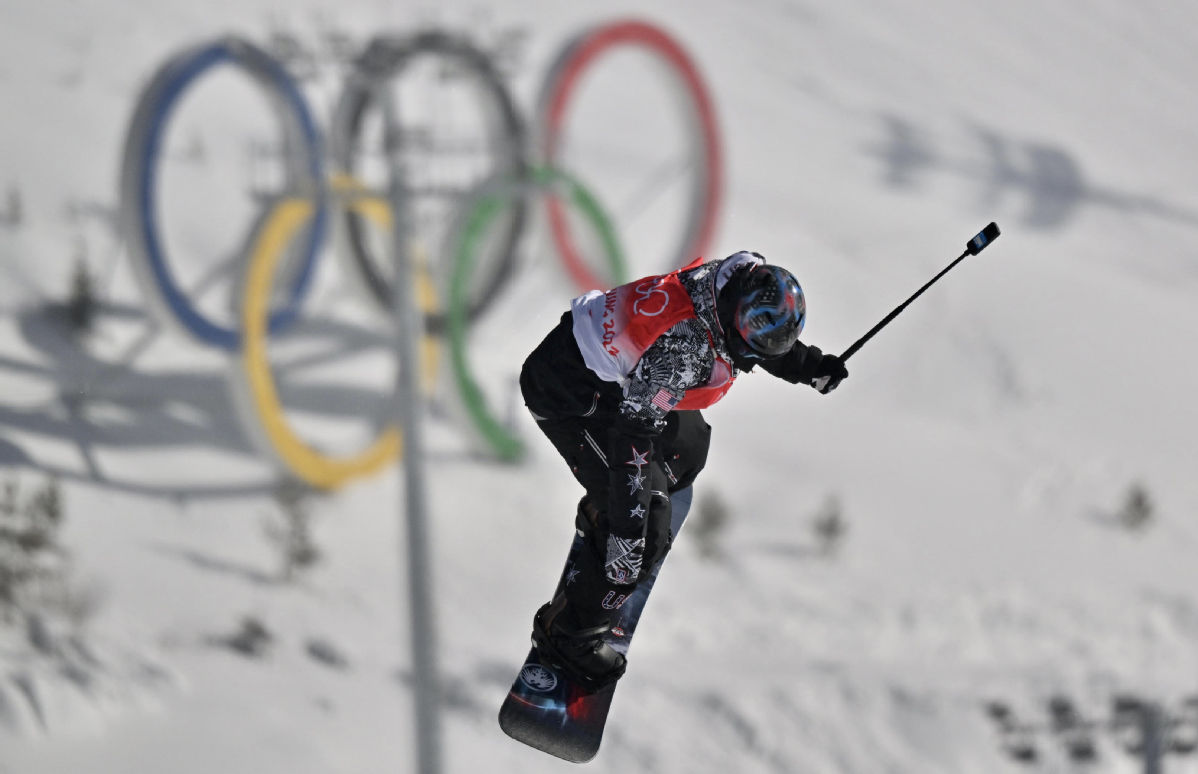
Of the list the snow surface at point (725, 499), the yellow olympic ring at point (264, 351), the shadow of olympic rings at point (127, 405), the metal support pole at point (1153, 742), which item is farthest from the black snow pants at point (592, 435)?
the shadow of olympic rings at point (127, 405)

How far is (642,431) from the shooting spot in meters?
6.19

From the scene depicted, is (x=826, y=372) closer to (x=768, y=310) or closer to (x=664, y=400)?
(x=768, y=310)

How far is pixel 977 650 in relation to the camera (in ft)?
141

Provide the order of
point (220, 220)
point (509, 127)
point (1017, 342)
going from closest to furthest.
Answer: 1. point (509, 127)
2. point (220, 220)
3. point (1017, 342)

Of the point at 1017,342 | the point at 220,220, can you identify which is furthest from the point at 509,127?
the point at 1017,342

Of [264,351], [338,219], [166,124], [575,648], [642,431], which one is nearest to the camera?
[642,431]

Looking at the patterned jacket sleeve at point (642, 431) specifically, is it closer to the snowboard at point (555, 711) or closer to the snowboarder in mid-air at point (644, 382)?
the snowboarder in mid-air at point (644, 382)

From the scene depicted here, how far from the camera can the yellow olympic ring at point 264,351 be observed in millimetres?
36969

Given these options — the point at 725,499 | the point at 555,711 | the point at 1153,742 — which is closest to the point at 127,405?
the point at 725,499

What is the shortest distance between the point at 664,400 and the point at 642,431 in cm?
24

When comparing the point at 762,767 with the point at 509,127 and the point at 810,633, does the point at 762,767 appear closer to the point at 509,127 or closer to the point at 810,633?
the point at 810,633

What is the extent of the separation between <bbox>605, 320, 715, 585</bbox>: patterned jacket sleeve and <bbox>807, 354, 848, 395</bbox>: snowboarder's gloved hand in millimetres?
403

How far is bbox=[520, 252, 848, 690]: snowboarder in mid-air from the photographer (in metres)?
5.83

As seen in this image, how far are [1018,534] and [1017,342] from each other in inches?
672
